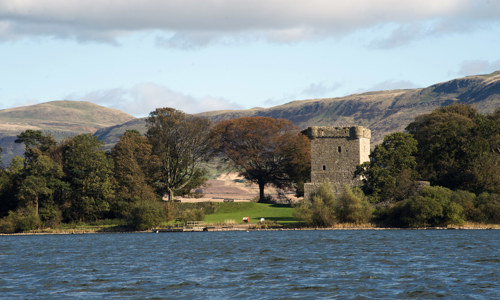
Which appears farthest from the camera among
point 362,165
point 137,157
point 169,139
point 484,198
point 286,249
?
point 169,139

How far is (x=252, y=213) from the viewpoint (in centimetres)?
7744

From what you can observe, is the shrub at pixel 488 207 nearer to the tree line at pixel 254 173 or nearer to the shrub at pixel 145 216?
the tree line at pixel 254 173

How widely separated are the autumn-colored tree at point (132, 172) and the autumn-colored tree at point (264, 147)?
45.4 feet

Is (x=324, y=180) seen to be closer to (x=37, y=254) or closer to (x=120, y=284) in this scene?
(x=37, y=254)

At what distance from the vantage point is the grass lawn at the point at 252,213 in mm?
72312

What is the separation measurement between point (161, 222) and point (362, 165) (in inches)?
900

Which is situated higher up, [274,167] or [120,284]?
[274,167]

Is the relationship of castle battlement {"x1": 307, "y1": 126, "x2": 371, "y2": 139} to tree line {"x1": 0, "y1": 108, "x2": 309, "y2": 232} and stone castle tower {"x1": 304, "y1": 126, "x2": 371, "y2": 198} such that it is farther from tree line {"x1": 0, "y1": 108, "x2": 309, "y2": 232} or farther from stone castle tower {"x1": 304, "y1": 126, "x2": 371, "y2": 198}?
tree line {"x1": 0, "y1": 108, "x2": 309, "y2": 232}

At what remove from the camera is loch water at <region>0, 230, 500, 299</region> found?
2795 cm

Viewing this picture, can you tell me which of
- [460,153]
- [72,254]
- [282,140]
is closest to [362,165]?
[460,153]

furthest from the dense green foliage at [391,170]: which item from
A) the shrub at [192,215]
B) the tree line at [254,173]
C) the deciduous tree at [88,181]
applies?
the deciduous tree at [88,181]

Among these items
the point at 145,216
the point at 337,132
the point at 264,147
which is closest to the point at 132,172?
the point at 145,216

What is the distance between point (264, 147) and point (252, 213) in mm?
14828

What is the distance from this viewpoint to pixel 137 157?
78.4 metres
